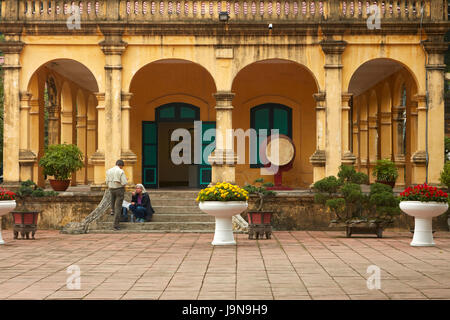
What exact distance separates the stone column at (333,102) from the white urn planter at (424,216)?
463cm

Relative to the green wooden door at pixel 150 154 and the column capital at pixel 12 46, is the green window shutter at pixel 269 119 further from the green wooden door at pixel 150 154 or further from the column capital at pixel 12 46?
the column capital at pixel 12 46

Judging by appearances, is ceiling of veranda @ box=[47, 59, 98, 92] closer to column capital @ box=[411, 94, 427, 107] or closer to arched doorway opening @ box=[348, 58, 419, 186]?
arched doorway opening @ box=[348, 58, 419, 186]

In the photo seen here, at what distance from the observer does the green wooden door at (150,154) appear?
2112 cm

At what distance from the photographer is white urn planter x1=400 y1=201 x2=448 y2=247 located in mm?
13039

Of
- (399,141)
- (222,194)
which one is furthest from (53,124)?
(399,141)

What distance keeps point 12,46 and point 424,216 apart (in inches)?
420

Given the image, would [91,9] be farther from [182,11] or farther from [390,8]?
[390,8]

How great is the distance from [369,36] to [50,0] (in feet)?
26.0

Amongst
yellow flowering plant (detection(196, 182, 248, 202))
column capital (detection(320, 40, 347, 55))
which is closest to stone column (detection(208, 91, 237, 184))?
column capital (detection(320, 40, 347, 55))

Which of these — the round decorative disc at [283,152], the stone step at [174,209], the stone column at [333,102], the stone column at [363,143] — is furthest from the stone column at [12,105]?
the stone column at [363,143]

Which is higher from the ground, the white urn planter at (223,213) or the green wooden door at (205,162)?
the green wooden door at (205,162)

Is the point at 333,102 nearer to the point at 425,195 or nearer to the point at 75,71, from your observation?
the point at 425,195

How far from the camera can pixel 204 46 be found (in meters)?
18.0

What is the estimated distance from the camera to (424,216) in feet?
43.1
